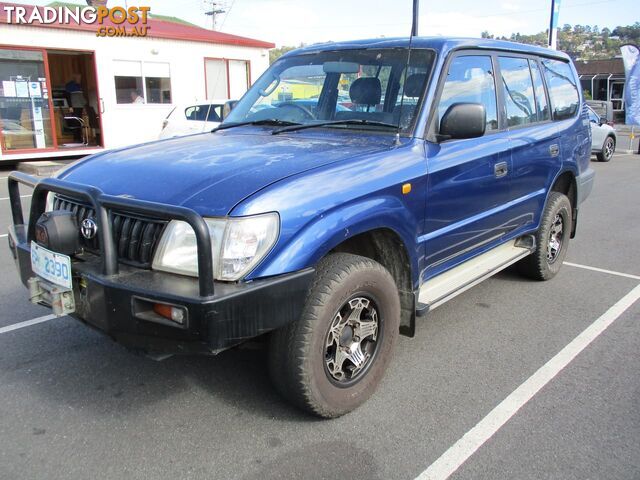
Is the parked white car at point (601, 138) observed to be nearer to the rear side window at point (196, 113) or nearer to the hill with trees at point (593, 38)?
the rear side window at point (196, 113)

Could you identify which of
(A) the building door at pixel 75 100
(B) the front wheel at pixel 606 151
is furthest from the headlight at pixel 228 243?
(B) the front wheel at pixel 606 151

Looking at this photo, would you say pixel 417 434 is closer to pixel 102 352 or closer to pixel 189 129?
pixel 102 352

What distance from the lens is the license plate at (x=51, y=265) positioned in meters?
2.64

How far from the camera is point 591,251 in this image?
6375 mm

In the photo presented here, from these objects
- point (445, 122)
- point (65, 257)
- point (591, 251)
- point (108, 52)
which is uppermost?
point (108, 52)

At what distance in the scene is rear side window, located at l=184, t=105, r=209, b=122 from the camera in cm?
1215

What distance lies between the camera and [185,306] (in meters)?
2.30

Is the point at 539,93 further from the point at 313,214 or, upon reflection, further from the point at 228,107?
the point at 313,214

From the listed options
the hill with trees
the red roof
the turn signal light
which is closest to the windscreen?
the turn signal light

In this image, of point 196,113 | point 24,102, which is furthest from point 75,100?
point 196,113

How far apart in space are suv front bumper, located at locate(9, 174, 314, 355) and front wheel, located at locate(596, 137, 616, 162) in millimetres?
15649

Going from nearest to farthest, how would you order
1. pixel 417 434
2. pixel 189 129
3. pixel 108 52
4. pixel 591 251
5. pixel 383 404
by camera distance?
1. pixel 417 434
2. pixel 383 404
3. pixel 591 251
4. pixel 189 129
5. pixel 108 52

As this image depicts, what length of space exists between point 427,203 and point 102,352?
90.2 inches

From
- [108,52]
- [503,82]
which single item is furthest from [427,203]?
[108,52]
